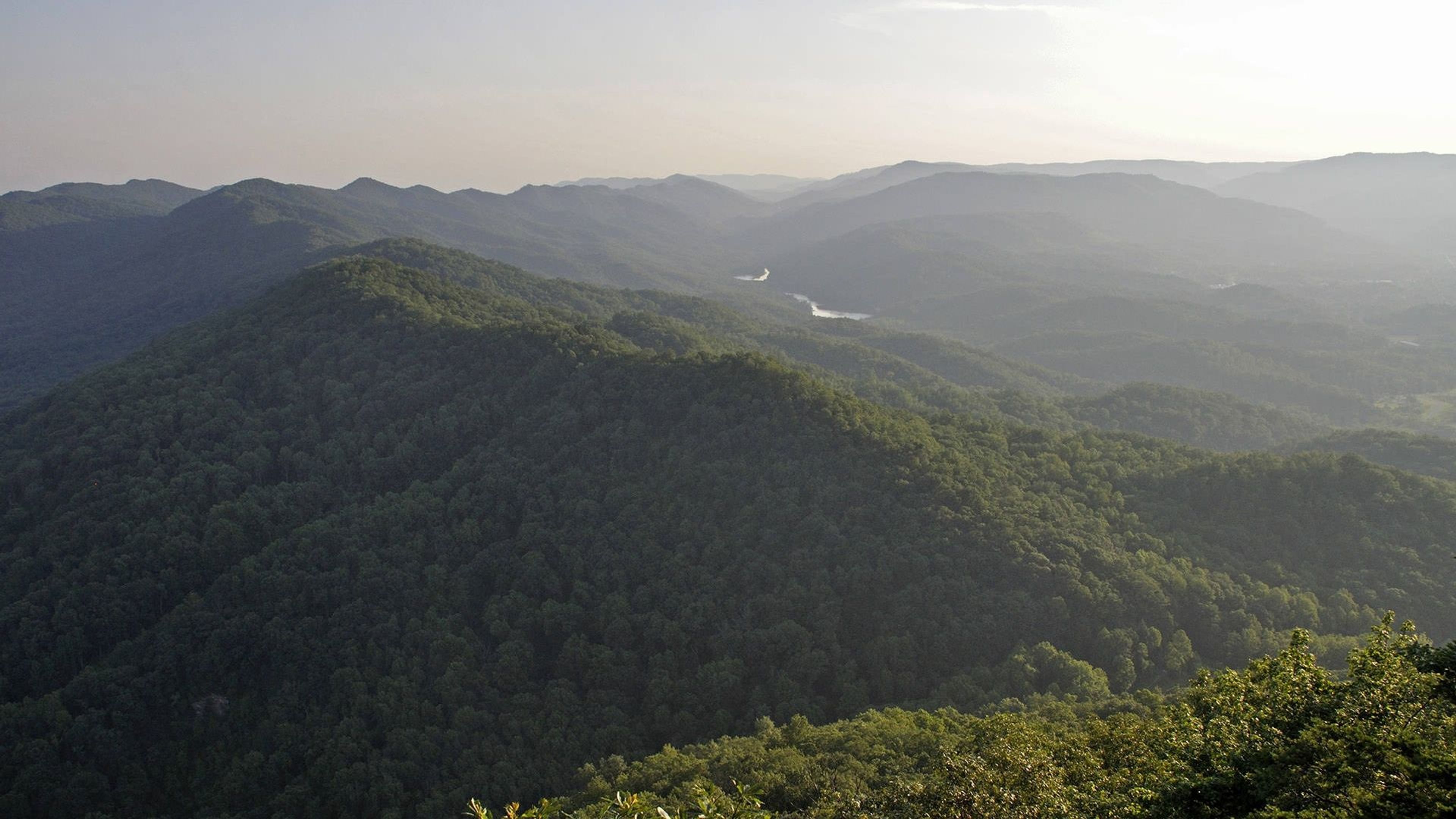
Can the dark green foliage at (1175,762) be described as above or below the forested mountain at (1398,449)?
above

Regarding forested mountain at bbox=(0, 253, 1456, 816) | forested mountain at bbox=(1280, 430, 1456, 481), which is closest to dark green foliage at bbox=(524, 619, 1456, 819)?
forested mountain at bbox=(0, 253, 1456, 816)

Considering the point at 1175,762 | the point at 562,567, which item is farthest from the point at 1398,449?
the point at 562,567

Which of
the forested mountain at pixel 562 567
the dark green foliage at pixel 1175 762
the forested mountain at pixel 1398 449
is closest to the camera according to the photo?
the dark green foliage at pixel 1175 762

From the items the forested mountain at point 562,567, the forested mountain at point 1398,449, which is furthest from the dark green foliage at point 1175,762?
the forested mountain at point 1398,449

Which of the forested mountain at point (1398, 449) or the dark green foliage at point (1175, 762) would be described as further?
the forested mountain at point (1398, 449)

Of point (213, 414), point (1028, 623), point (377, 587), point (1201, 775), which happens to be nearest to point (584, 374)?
point (377, 587)

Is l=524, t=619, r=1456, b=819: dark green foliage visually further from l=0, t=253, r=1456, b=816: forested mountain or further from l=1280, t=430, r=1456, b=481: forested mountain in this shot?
l=1280, t=430, r=1456, b=481: forested mountain

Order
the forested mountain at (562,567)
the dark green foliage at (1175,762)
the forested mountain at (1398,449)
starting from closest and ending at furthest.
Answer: the dark green foliage at (1175,762), the forested mountain at (562,567), the forested mountain at (1398,449)

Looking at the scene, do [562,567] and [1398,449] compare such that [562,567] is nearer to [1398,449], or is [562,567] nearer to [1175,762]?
[1175,762]

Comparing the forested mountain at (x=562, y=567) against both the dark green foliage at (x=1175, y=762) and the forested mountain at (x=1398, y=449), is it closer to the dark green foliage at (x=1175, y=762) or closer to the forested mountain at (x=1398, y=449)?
the dark green foliage at (x=1175, y=762)
